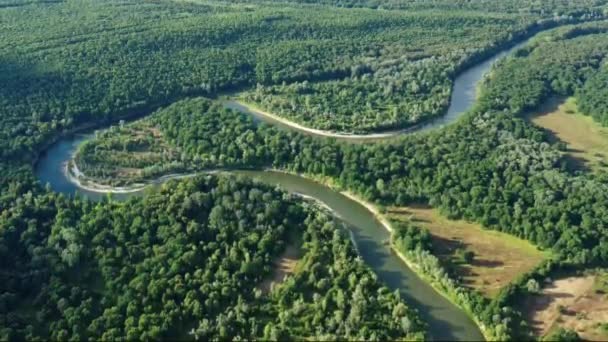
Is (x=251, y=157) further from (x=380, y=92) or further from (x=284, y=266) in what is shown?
(x=380, y=92)

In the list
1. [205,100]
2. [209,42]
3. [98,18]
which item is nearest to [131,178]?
[205,100]

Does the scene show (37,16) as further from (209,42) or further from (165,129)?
(165,129)

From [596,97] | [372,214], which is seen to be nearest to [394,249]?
[372,214]

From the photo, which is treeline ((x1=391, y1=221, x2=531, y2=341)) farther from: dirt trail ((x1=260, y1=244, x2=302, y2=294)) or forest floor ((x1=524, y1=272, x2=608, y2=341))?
dirt trail ((x1=260, y1=244, x2=302, y2=294))

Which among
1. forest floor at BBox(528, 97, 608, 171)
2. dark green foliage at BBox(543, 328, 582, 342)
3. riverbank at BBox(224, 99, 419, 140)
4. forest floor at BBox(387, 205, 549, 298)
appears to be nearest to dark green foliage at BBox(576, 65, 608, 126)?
forest floor at BBox(528, 97, 608, 171)

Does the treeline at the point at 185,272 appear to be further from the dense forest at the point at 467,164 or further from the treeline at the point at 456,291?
the dense forest at the point at 467,164

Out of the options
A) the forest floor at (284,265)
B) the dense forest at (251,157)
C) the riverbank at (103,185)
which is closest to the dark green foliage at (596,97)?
the dense forest at (251,157)
